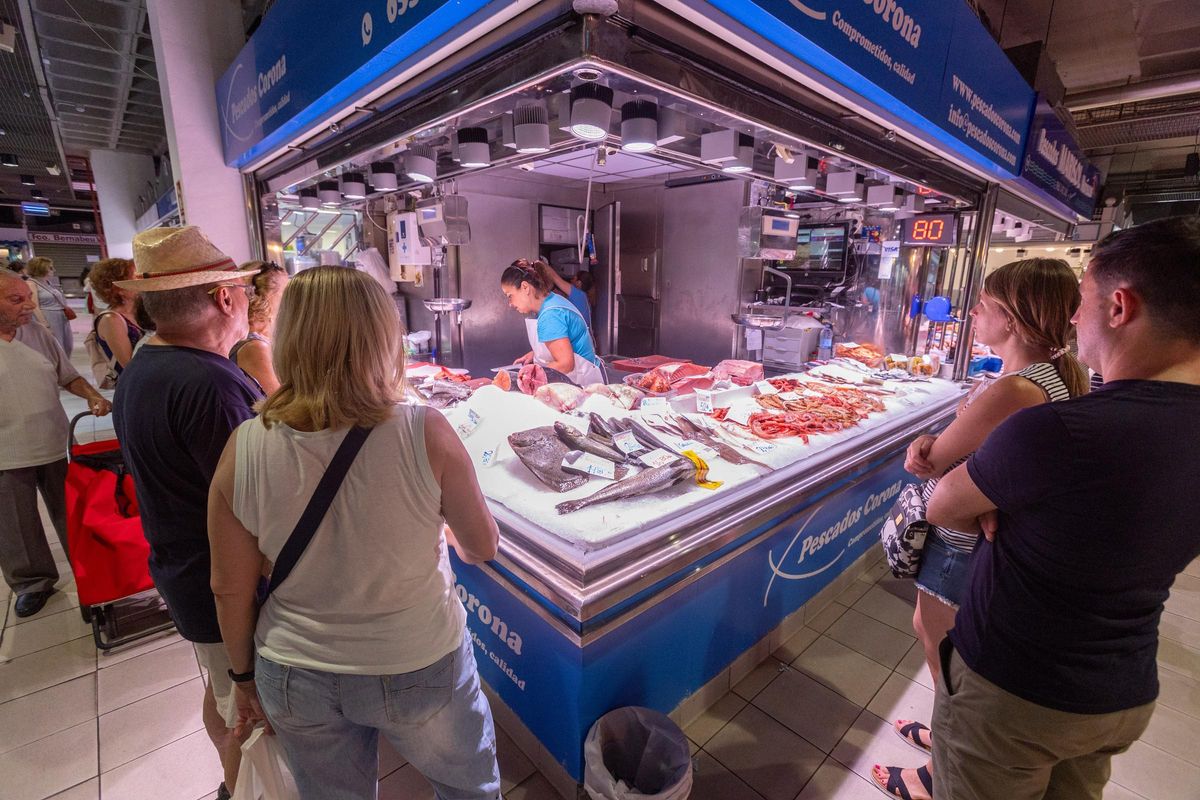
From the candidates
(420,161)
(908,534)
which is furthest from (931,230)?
(420,161)

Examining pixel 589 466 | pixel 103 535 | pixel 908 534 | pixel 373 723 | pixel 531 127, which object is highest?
pixel 531 127

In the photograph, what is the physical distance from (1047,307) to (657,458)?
4.81 ft

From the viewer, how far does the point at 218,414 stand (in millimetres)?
1502

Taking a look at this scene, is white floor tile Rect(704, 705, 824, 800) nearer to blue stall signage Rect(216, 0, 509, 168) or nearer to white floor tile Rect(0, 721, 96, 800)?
white floor tile Rect(0, 721, 96, 800)

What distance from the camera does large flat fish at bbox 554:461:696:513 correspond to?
2.00 metres

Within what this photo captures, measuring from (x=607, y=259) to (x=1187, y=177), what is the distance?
11631mm

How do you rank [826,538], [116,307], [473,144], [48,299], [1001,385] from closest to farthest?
[1001,385] → [473,144] → [826,538] → [116,307] → [48,299]

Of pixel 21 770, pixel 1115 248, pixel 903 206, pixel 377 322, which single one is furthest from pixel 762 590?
pixel 903 206

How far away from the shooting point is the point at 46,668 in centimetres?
279

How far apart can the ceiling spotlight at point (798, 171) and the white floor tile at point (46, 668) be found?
480 cm

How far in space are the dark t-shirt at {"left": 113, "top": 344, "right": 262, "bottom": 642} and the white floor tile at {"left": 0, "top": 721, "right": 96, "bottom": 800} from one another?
1356 millimetres

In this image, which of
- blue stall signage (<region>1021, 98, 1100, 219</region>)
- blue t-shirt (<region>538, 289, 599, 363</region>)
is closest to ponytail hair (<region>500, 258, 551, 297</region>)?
blue t-shirt (<region>538, 289, 599, 363</region>)

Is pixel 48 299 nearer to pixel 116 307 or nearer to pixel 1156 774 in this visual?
pixel 116 307

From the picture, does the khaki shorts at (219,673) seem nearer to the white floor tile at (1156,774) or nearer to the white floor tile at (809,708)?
the white floor tile at (809,708)
